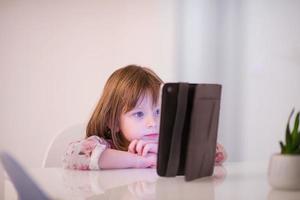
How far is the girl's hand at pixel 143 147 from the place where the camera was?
1.48m

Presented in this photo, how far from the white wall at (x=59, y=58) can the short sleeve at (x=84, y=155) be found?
1015 millimetres

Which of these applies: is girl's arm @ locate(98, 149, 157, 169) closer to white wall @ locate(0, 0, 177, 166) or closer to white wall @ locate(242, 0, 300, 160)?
white wall @ locate(0, 0, 177, 166)

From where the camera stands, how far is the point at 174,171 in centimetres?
110

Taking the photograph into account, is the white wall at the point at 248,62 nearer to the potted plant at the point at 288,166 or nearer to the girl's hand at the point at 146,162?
the girl's hand at the point at 146,162

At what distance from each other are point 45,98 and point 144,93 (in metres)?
0.95

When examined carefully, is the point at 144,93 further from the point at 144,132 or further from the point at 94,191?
the point at 94,191

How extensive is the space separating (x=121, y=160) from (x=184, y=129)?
0.42 metres

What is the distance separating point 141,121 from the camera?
1677 millimetres

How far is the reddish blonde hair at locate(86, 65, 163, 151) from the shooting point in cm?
168

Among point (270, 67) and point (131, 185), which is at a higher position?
point (270, 67)

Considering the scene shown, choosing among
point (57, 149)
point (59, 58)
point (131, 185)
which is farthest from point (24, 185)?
point (59, 58)

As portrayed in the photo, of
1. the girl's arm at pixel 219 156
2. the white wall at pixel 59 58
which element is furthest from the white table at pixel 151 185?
the white wall at pixel 59 58

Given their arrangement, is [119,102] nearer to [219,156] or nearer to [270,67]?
[219,156]

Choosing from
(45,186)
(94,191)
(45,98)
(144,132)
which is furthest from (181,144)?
(45,98)
